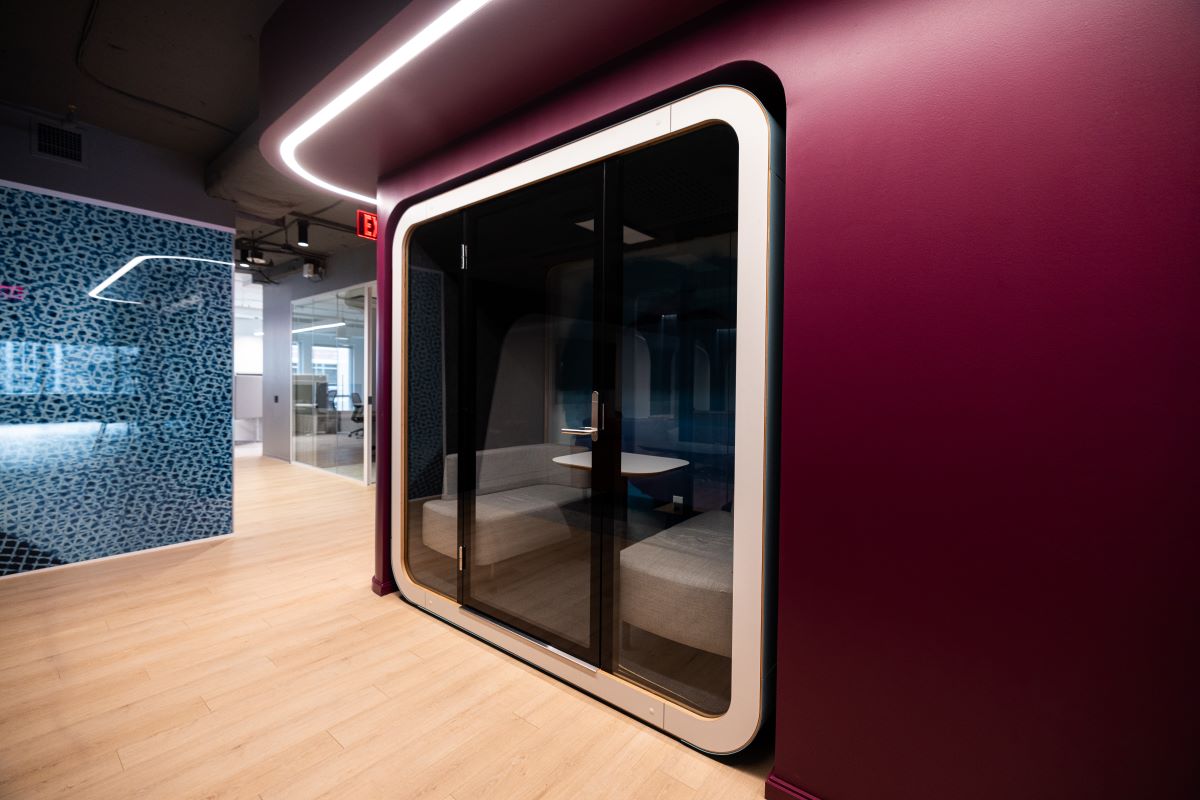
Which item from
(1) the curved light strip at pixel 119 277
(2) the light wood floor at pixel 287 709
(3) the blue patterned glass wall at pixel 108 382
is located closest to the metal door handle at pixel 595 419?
(2) the light wood floor at pixel 287 709

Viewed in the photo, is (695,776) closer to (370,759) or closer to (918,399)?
(370,759)

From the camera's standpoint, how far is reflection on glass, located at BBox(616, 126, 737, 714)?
89.7 inches

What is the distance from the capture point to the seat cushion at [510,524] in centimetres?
296

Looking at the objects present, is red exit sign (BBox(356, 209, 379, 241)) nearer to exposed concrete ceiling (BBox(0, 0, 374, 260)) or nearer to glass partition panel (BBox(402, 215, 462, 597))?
exposed concrete ceiling (BBox(0, 0, 374, 260))

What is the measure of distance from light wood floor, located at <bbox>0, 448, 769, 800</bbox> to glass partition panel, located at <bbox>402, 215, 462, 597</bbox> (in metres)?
0.39

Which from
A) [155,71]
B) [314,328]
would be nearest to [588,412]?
[155,71]

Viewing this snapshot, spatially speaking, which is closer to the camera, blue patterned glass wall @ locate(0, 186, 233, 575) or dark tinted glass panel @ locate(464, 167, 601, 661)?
dark tinted glass panel @ locate(464, 167, 601, 661)

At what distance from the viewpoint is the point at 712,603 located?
1.98m

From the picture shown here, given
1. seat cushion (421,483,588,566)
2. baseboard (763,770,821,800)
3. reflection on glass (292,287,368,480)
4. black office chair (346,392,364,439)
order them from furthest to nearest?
black office chair (346,392,364,439) → reflection on glass (292,287,368,480) → seat cushion (421,483,588,566) → baseboard (763,770,821,800)

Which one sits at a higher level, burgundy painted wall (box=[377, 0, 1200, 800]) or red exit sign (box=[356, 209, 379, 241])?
red exit sign (box=[356, 209, 379, 241])

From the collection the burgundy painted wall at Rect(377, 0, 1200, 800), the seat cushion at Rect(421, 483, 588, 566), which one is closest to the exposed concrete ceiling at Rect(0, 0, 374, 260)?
the seat cushion at Rect(421, 483, 588, 566)

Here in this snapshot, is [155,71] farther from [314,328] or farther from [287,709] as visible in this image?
[314,328]

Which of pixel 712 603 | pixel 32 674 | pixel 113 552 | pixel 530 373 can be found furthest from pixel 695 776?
pixel 113 552

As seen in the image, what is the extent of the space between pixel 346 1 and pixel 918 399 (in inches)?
106
